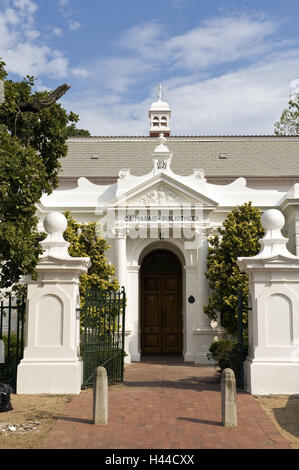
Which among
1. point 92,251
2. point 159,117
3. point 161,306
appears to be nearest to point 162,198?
point 92,251

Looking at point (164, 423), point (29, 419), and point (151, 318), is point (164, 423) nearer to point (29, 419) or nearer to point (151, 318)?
point (29, 419)

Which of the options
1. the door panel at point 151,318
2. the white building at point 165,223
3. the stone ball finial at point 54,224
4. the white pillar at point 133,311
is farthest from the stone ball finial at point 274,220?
the door panel at point 151,318

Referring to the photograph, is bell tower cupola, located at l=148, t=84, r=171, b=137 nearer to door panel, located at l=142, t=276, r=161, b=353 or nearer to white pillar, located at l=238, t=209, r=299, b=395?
door panel, located at l=142, t=276, r=161, b=353

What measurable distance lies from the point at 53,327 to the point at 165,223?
7.81 meters

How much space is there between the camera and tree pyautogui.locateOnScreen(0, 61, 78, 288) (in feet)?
27.3

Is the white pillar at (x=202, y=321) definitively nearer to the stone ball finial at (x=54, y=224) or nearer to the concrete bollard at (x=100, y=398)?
the stone ball finial at (x=54, y=224)

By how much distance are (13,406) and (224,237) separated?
A: 31.5 feet

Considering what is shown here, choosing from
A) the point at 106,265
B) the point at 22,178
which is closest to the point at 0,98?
the point at 22,178

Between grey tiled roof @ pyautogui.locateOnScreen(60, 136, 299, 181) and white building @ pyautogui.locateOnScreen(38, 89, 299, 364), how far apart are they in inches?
8.9

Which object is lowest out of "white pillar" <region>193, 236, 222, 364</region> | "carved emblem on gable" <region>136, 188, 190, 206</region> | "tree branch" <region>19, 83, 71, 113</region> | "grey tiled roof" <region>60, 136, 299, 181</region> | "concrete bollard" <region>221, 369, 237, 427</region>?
"concrete bollard" <region>221, 369, 237, 427</region>

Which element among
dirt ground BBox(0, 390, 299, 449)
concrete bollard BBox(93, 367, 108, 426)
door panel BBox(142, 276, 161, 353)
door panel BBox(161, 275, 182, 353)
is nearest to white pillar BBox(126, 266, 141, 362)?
door panel BBox(142, 276, 161, 353)

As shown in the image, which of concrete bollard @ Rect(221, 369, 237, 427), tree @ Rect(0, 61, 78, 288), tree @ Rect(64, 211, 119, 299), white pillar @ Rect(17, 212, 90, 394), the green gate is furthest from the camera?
tree @ Rect(64, 211, 119, 299)

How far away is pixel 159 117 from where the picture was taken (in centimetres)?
2752

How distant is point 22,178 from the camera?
27.8ft
